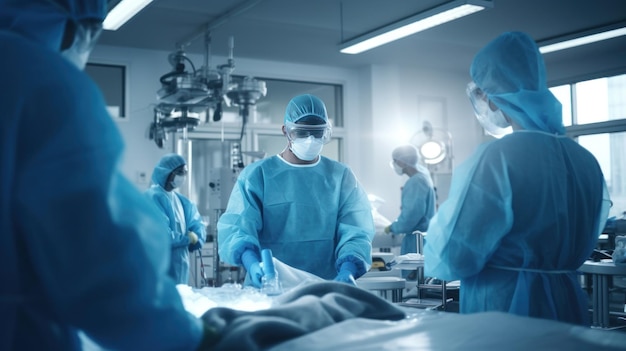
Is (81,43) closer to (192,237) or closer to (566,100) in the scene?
(192,237)

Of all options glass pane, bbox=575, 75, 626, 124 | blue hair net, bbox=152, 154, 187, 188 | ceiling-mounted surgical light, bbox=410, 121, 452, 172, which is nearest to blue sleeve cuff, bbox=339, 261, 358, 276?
blue hair net, bbox=152, 154, 187, 188

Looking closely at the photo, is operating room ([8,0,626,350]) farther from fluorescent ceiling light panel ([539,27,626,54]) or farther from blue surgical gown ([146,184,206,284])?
blue surgical gown ([146,184,206,284])

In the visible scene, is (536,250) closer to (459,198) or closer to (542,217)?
(542,217)

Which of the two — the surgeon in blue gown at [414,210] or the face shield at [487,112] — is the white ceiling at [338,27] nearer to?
the surgeon in blue gown at [414,210]

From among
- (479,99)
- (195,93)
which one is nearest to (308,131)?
(479,99)

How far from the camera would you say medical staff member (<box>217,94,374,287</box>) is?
2.54 meters

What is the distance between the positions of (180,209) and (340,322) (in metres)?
3.95

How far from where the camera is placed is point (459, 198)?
186cm

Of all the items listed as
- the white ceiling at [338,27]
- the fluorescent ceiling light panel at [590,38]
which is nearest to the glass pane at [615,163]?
the white ceiling at [338,27]

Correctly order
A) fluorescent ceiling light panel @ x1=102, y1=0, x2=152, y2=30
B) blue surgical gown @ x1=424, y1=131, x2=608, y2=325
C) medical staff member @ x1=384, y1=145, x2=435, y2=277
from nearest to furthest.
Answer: blue surgical gown @ x1=424, y1=131, x2=608, y2=325
fluorescent ceiling light panel @ x1=102, y1=0, x2=152, y2=30
medical staff member @ x1=384, y1=145, x2=435, y2=277

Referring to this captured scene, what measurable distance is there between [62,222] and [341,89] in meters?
7.01

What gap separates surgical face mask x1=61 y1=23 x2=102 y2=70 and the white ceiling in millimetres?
3648

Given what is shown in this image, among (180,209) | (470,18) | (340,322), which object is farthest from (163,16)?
(340,322)

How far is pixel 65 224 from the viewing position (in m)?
0.94
